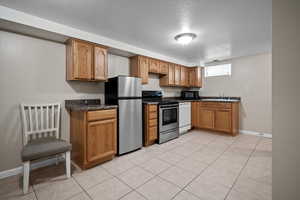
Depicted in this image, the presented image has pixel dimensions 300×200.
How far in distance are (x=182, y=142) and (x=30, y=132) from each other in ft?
9.37


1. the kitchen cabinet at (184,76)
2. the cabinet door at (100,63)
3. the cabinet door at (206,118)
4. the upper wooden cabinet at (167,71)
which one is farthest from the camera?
the kitchen cabinet at (184,76)

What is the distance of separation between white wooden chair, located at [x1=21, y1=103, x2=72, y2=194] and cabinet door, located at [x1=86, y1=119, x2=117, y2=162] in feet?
0.98

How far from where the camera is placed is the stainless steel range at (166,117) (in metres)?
3.13

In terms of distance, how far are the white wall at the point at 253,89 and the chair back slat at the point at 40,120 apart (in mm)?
4528

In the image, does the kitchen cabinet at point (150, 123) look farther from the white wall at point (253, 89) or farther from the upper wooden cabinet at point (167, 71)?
the white wall at point (253, 89)

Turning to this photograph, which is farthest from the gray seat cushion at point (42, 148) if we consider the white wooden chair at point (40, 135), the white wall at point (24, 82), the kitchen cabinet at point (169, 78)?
the kitchen cabinet at point (169, 78)

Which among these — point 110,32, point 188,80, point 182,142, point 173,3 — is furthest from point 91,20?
point 188,80

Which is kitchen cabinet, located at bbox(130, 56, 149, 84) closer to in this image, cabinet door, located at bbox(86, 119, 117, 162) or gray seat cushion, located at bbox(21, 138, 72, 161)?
cabinet door, located at bbox(86, 119, 117, 162)

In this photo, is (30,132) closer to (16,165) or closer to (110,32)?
(16,165)

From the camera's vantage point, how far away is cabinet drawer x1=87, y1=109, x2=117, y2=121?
203 centimetres

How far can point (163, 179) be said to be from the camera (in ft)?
5.86

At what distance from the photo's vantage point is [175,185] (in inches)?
65.4

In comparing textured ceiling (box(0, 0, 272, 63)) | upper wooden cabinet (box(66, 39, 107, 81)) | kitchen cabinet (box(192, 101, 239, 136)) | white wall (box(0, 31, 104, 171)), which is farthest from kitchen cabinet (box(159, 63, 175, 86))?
white wall (box(0, 31, 104, 171))

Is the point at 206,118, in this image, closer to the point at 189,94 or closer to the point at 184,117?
the point at 184,117
